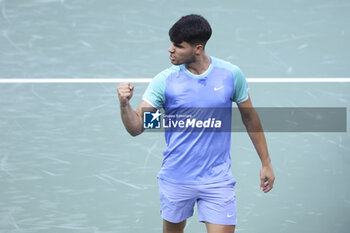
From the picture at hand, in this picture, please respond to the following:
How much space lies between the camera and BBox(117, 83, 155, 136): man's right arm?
3.85 m

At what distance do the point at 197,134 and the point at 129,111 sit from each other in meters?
0.54

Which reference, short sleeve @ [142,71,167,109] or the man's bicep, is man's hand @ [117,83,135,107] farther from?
the man's bicep

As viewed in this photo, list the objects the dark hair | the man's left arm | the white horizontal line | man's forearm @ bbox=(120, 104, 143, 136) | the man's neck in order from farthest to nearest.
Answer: the white horizontal line → the man's left arm → the man's neck → the dark hair → man's forearm @ bbox=(120, 104, 143, 136)

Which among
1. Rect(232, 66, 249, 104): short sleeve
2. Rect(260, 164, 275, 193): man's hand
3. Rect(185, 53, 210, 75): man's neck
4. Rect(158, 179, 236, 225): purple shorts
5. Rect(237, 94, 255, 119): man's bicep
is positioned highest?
Rect(185, 53, 210, 75): man's neck

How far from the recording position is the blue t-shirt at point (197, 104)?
420cm

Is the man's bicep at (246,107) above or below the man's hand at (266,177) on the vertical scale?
above

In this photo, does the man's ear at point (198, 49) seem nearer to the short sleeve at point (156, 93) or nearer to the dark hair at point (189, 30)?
the dark hair at point (189, 30)

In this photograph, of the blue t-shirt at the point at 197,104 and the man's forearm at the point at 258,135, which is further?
the man's forearm at the point at 258,135

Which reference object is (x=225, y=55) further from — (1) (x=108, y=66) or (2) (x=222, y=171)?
(2) (x=222, y=171)

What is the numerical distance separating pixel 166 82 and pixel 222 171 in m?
0.70

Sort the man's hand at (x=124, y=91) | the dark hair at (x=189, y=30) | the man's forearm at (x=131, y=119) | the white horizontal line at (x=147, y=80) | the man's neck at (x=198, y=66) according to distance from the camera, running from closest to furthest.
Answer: the man's hand at (x=124, y=91) < the man's forearm at (x=131, y=119) < the dark hair at (x=189, y=30) < the man's neck at (x=198, y=66) < the white horizontal line at (x=147, y=80)

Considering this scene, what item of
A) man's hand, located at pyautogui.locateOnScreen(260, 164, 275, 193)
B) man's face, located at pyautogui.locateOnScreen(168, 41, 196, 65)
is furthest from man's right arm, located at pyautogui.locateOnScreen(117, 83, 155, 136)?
man's hand, located at pyautogui.locateOnScreen(260, 164, 275, 193)

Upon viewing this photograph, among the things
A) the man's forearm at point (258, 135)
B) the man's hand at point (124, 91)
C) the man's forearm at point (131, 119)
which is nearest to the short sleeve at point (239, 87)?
the man's forearm at point (258, 135)

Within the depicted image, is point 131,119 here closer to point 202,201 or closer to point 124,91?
point 124,91
